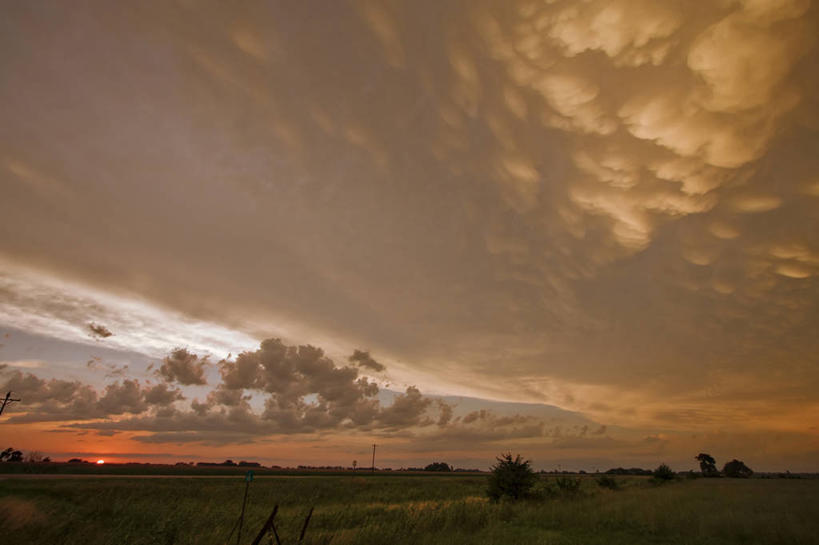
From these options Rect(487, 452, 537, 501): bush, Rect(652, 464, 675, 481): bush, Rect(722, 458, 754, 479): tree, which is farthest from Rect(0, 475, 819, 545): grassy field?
Rect(722, 458, 754, 479): tree

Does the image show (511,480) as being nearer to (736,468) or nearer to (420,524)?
(420,524)

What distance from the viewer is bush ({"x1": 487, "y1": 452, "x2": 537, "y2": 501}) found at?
3512 centimetres

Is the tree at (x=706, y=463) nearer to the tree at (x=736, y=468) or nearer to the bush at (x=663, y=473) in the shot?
the tree at (x=736, y=468)

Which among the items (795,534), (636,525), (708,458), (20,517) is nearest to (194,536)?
(20,517)

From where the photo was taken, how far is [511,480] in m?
35.4

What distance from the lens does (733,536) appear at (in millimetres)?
18922

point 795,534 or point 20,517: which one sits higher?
point 795,534

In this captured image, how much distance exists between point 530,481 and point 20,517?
37.0 meters

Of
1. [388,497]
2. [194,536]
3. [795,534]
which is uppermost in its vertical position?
[795,534]

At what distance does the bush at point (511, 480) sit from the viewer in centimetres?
3512

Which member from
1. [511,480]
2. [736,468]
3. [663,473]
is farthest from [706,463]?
[511,480]

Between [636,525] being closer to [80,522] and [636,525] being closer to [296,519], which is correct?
[296,519]

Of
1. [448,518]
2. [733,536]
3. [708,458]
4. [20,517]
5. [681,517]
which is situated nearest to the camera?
[20,517]

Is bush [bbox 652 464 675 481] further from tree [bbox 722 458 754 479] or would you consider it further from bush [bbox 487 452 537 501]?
tree [bbox 722 458 754 479]
